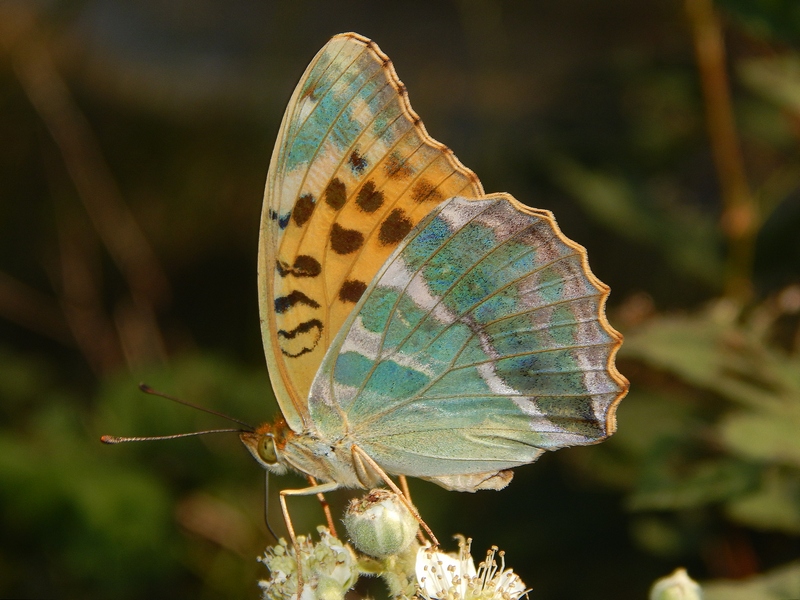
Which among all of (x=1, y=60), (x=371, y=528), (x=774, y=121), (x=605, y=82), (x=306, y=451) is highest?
(x=1, y=60)

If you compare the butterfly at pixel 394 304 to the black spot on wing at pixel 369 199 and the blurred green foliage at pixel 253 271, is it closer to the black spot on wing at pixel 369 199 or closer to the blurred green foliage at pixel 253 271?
the black spot on wing at pixel 369 199

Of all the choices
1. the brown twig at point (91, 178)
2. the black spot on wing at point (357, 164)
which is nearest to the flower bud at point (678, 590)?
the black spot on wing at point (357, 164)

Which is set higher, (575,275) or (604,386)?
(575,275)

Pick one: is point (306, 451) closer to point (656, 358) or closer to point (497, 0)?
point (656, 358)

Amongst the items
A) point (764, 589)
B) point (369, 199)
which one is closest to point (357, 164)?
point (369, 199)

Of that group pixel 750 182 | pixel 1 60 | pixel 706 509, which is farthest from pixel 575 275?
pixel 1 60

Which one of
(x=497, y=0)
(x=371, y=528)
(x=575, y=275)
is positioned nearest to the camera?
(x=371, y=528)
